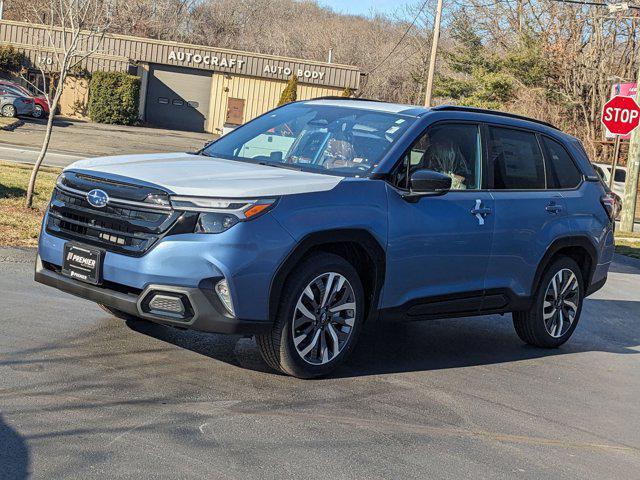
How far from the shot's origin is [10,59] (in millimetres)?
→ 51656

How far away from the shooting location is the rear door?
7668 millimetres

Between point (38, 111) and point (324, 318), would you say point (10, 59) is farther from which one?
point (324, 318)

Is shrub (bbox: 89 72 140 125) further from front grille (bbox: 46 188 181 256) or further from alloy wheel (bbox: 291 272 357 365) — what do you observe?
alloy wheel (bbox: 291 272 357 365)

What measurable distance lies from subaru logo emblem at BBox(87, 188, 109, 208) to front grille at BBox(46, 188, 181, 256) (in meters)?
0.03

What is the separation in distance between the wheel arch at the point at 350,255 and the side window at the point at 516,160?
5.11ft

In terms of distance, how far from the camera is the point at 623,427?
6430mm

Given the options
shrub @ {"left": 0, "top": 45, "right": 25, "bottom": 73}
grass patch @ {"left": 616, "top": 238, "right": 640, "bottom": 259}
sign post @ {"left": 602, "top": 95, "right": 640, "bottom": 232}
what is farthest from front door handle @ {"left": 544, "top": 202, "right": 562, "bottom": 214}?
shrub @ {"left": 0, "top": 45, "right": 25, "bottom": 73}

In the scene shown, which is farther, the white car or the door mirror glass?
the white car

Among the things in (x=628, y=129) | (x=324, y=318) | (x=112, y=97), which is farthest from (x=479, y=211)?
(x=112, y=97)

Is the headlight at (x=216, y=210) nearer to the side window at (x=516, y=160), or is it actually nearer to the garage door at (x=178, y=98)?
the side window at (x=516, y=160)

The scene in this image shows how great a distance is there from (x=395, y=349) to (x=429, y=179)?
1685mm

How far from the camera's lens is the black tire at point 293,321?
6184 mm

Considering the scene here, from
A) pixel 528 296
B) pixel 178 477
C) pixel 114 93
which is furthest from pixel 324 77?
pixel 178 477

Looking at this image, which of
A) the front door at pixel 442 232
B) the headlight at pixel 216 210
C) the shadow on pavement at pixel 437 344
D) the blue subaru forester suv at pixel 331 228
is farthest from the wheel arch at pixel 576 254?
the headlight at pixel 216 210
